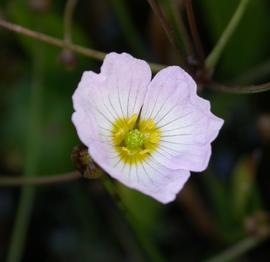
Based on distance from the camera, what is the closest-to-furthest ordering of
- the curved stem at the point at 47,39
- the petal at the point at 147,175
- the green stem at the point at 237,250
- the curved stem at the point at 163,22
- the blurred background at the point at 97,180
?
the petal at the point at 147,175
the curved stem at the point at 163,22
the curved stem at the point at 47,39
the green stem at the point at 237,250
the blurred background at the point at 97,180

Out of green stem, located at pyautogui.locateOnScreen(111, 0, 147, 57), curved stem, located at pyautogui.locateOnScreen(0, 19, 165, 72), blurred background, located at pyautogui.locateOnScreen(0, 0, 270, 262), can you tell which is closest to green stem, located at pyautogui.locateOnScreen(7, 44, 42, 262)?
blurred background, located at pyautogui.locateOnScreen(0, 0, 270, 262)

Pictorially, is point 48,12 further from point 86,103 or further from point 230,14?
point 86,103

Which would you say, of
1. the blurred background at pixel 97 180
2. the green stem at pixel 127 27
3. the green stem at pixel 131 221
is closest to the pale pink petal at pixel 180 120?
the green stem at pixel 131 221

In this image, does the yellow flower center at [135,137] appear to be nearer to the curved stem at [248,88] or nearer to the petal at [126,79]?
the petal at [126,79]

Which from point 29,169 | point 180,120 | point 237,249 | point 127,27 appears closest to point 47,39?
point 180,120

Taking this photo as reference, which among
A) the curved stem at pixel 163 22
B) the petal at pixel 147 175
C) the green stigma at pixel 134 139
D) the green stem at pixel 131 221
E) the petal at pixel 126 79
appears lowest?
the green stem at pixel 131 221

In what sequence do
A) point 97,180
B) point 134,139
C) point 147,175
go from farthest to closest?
1. point 97,180
2. point 134,139
3. point 147,175

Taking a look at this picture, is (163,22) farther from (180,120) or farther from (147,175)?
(147,175)

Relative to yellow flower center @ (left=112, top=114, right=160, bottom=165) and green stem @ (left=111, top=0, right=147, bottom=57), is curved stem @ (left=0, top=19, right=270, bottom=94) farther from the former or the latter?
green stem @ (left=111, top=0, right=147, bottom=57)
